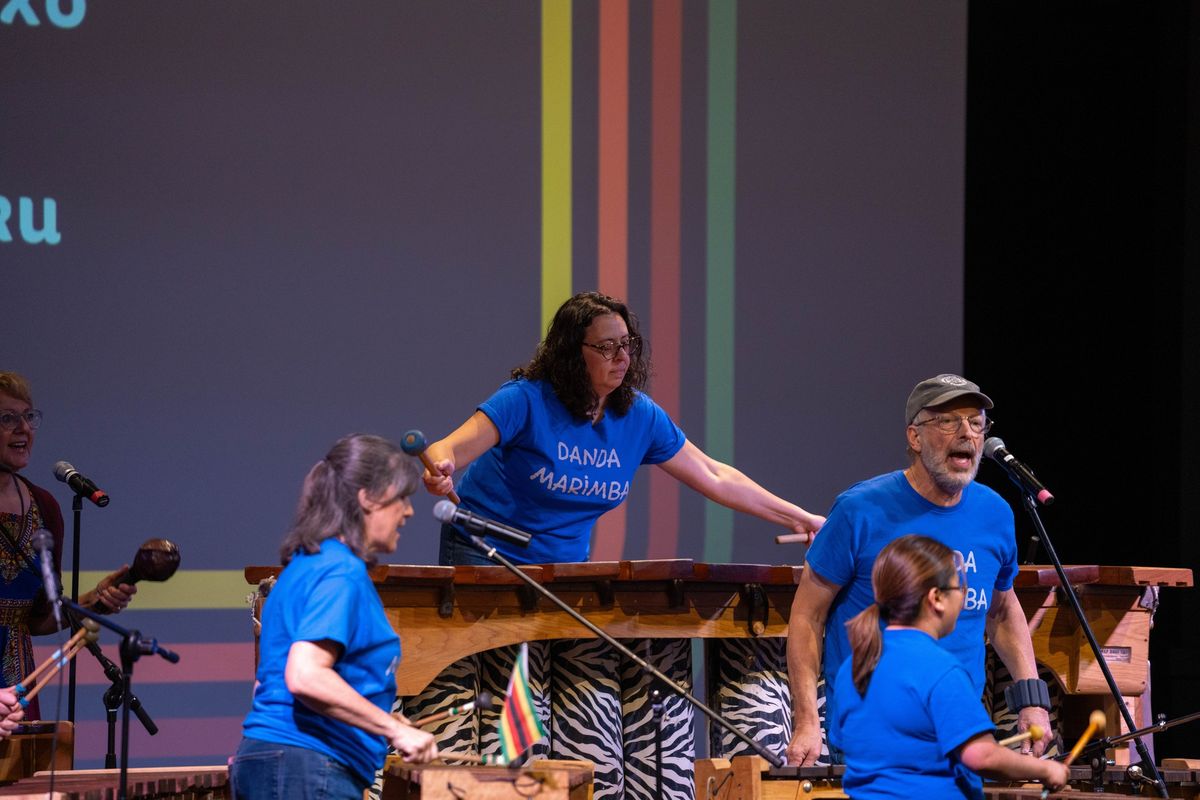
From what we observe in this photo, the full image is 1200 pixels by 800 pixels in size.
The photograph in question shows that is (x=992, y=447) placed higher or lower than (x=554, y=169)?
lower

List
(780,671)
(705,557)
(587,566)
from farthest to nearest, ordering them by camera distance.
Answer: (705,557) → (780,671) → (587,566)

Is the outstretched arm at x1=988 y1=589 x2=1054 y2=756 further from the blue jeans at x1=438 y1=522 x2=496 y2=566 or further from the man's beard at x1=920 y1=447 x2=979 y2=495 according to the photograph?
the blue jeans at x1=438 y1=522 x2=496 y2=566

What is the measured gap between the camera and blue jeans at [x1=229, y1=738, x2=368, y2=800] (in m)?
2.93

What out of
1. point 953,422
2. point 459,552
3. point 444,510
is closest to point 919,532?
point 953,422

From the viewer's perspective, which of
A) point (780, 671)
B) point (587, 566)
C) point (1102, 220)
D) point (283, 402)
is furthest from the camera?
point (1102, 220)

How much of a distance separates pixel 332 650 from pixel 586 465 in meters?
2.18

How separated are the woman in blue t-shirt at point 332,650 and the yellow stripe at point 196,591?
2.98 m

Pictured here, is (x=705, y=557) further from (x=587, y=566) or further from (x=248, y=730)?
(x=248, y=730)

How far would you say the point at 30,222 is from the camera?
581 cm

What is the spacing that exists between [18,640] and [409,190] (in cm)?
246

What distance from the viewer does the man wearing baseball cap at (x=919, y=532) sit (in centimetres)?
392

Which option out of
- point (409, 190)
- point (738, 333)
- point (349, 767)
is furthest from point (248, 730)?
point (738, 333)

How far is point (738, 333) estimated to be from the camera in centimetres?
664

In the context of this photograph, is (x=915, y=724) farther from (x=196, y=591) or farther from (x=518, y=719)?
(x=196, y=591)
